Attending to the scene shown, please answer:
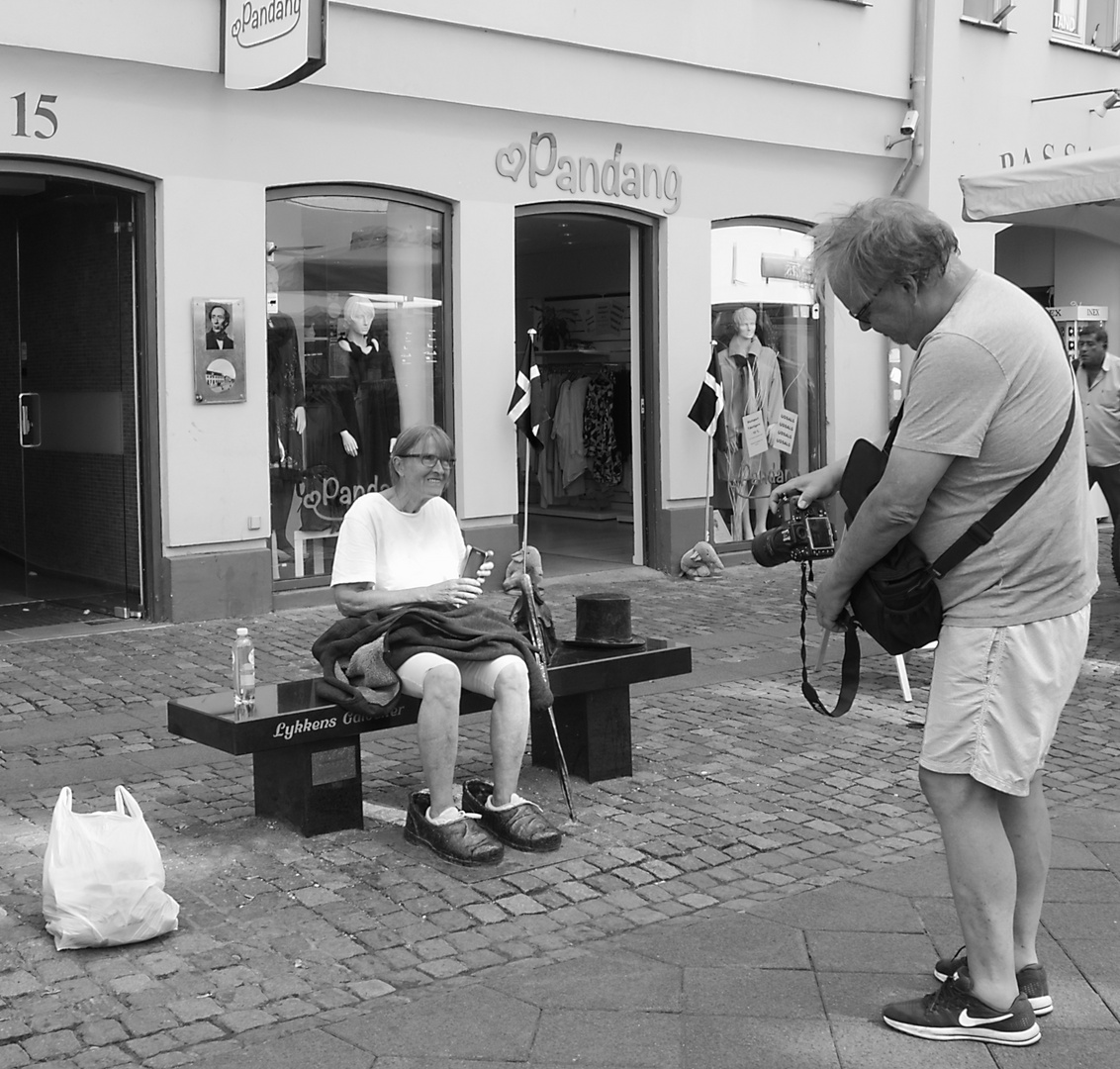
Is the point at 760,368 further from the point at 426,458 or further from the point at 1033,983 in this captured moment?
the point at 1033,983

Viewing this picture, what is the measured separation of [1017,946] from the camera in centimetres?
376

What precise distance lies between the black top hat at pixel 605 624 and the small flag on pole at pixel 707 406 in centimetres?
625

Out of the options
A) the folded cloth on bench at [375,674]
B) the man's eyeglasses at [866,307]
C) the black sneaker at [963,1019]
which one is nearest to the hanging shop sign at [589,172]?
the folded cloth on bench at [375,674]

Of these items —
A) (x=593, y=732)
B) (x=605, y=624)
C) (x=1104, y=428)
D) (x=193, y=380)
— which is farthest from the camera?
(x=1104, y=428)

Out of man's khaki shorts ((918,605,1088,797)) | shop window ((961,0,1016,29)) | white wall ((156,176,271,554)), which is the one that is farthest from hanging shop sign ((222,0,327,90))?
shop window ((961,0,1016,29))

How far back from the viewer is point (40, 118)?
353 inches

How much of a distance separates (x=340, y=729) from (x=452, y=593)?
60 cm

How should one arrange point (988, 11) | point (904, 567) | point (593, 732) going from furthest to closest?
point (988, 11)
point (593, 732)
point (904, 567)

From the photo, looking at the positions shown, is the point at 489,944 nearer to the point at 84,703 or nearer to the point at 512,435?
the point at 84,703

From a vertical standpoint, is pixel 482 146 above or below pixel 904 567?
above

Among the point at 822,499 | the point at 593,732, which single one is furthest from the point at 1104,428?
the point at 822,499

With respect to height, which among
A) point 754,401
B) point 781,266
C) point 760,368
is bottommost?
point 754,401

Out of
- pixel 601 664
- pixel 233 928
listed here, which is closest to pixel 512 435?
pixel 601 664

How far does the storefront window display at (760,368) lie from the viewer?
1291 centimetres
